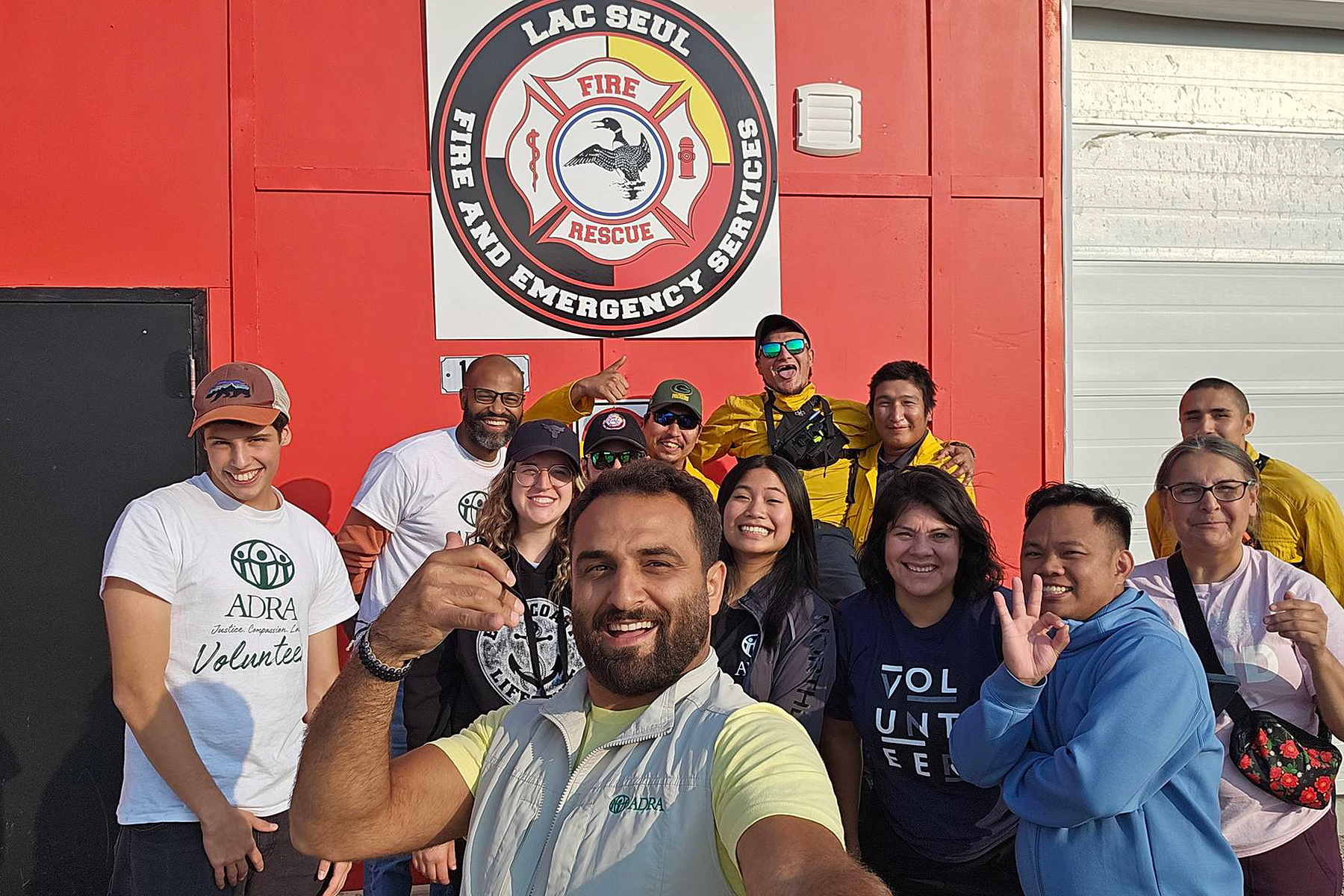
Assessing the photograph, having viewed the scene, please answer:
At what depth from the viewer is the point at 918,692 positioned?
2938mm

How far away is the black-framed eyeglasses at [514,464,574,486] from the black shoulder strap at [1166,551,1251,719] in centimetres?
184

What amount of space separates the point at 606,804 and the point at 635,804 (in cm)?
5

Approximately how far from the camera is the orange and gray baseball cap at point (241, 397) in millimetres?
3211

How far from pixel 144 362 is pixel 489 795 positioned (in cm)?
381

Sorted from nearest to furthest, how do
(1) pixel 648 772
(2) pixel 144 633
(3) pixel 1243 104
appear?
1. (1) pixel 648 772
2. (2) pixel 144 633
3. (3) pixel 1243 104

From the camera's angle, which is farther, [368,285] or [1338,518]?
[368,285]

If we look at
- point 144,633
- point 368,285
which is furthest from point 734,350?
point 144,633

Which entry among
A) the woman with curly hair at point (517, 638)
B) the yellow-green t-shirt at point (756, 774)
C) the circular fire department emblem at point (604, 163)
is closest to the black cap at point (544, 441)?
the woman with curly hair at point (517, 638)

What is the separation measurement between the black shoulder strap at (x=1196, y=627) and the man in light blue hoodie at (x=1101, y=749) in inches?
21.6

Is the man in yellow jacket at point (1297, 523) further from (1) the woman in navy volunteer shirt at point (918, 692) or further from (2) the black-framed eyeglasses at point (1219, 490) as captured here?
(1) the woman in navy volunteer shirt at point (918, 692)

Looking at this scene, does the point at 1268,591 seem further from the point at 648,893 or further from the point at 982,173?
the point at 982,173

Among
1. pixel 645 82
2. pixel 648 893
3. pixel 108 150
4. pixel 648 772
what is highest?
pixel 645 82

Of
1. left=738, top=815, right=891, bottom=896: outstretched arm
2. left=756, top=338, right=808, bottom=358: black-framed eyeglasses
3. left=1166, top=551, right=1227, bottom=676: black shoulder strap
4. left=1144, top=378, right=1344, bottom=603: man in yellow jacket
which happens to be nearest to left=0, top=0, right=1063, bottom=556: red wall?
left=756, top=338, right=808, bottom=358: black-framed eyeglasses

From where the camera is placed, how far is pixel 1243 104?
6.70 meters
